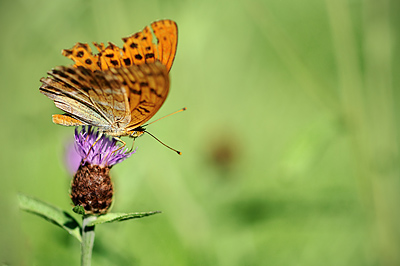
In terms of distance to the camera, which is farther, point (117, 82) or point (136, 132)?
point (136, 132)

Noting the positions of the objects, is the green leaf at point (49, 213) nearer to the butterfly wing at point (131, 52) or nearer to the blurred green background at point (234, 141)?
the blurred green background at point (234, 141)

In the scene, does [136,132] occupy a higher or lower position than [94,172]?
higher

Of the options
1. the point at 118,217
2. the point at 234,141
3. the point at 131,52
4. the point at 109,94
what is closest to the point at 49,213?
the point at 118,217

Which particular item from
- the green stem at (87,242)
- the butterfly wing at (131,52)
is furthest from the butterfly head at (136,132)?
the green stem at (87,242)

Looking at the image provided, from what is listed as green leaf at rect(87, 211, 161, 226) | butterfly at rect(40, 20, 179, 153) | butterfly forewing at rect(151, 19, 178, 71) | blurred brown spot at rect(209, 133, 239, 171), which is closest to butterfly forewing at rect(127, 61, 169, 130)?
butterfly at rect(40, 20, 179, 153)

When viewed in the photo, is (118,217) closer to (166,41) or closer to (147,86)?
(147,86)

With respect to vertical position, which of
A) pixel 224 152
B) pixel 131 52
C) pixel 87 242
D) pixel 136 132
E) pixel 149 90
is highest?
pixel 131 52

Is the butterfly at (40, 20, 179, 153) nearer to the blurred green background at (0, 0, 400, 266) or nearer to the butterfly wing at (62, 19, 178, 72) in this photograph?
the butterfly wing at (62, 19, 178, 72)
